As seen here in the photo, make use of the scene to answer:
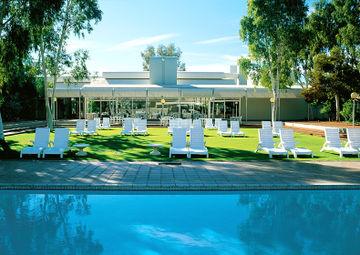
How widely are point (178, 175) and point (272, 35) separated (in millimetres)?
22709

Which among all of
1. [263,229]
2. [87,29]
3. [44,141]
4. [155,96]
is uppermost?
[87,29]

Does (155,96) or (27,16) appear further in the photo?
(155,96)

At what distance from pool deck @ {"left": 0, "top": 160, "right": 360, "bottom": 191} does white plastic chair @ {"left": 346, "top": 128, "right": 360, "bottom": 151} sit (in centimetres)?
233

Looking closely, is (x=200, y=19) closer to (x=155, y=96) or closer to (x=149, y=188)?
(x=155, y=96)

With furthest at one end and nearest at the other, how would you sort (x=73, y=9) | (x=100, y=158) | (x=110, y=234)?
(x=73, y=9), (x=100, y=158), (x=110, y=234)

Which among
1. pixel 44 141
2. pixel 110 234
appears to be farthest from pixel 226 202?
pixel 44 141

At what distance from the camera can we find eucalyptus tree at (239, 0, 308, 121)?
97.2 ft

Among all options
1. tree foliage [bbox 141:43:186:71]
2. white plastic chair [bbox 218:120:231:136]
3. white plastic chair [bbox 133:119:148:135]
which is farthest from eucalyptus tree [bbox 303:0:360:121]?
tree foliage [bbox 141:43:186:71]

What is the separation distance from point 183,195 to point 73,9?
19.6 metres

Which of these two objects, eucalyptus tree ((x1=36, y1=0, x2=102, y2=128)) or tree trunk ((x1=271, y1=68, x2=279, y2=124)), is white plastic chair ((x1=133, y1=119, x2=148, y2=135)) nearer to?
eucalyptus tree ((x1=36, y1=0, x2=102, y2=128))

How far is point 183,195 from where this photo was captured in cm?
901

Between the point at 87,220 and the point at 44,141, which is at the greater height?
the point at 44,141

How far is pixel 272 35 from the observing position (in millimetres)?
30344

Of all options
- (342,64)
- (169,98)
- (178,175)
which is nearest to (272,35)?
(342,64)
